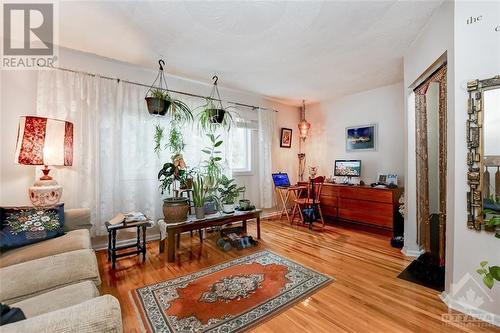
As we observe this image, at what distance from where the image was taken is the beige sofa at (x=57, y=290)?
0.73 metres

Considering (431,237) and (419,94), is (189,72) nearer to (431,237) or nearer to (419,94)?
(419,94)

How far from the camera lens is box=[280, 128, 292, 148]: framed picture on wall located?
4.84m

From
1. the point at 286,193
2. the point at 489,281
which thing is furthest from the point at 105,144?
the point at 489,281

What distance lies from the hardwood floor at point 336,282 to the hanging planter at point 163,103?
1.84m

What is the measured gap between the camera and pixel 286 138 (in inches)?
193

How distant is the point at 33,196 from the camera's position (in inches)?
83.4

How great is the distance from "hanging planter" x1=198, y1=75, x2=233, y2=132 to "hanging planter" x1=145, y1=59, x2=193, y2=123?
0.76 feet

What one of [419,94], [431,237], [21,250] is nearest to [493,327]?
[431,237]

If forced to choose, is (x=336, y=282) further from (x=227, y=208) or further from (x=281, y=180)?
(x=281, y=180)

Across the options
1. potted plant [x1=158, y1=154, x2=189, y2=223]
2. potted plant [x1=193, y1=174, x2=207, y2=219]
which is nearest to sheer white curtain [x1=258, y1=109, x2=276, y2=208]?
potted plant [x1=193, y1=174, x2=207, y2=219]

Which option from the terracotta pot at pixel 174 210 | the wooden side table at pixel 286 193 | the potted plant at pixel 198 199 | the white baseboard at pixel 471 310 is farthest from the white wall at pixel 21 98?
the white baseboard at pixel 471 310

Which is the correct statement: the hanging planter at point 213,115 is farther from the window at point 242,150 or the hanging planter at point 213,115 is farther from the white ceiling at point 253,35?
the white ceiling at point 253,35

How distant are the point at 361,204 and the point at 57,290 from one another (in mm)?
3890

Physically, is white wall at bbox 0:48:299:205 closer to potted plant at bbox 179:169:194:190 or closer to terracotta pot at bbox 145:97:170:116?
terracotta pot at bbox 145:97:170:116
